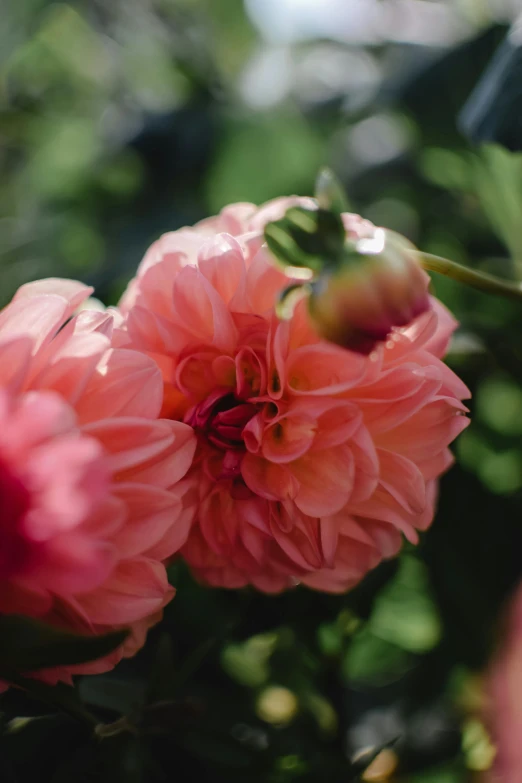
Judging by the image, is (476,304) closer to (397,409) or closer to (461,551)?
(461,551)

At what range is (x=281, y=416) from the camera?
0.37m

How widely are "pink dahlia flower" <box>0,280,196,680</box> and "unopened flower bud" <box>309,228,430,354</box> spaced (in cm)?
8

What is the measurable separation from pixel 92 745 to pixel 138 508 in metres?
0.16

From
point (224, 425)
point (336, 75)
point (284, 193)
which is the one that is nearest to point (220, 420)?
point (224, 425)

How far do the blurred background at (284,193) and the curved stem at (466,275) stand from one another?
0.43 feet

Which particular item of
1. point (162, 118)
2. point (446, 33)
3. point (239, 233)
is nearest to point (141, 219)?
point (162, 118)

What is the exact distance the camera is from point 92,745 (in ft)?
1.27

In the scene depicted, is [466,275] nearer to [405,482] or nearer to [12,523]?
[405,482]

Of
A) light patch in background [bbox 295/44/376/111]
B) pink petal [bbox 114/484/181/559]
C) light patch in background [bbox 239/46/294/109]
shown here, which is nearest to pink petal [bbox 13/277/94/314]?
pink petal [bbox 114/484/181/559]

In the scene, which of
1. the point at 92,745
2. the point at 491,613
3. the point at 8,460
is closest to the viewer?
the point at 8,460

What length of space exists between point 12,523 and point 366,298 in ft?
0.54

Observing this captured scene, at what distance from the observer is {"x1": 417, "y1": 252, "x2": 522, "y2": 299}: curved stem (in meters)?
0.37

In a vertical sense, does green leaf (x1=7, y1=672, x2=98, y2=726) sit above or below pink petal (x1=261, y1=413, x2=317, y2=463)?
below

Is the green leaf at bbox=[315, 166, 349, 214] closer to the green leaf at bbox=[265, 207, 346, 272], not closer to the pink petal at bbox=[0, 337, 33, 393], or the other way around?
the green leaf at bbox=[265, 207, 346, 272]
